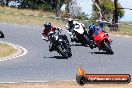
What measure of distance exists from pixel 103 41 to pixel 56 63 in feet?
11.6

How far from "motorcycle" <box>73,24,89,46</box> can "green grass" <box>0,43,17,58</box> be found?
331cm

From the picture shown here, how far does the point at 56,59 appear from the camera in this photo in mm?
20922

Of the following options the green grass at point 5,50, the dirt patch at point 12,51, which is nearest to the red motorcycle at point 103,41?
the dirt patch at point 12,51

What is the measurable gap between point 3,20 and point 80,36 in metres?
13.3

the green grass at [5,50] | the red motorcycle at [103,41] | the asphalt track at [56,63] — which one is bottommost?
the asphalt track at [56,63]

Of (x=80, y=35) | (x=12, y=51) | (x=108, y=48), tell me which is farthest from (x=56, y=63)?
(x=80, y=35)

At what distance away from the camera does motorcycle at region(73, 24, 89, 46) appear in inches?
984

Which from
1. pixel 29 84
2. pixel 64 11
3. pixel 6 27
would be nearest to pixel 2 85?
pixel 29 84

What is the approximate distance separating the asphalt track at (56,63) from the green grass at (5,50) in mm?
774

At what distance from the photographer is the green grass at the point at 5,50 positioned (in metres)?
22.1

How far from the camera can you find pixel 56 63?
19.8 meters

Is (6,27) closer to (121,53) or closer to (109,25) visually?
(109,25)

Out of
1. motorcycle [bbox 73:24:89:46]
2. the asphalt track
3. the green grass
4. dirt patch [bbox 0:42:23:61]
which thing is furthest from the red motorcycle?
the green grass

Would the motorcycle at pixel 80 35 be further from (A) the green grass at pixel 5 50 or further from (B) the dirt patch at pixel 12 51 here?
(A) the green grass at pixel 5 50
